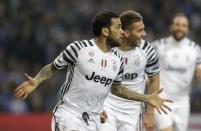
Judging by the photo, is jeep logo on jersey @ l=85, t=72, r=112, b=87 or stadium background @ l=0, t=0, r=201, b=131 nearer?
jeep logo on jersey @ l=85, t=72, r=112, b=87

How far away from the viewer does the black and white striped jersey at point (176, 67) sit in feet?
38.6

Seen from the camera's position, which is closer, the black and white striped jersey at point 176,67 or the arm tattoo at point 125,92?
the arm tattoo at point 125,92

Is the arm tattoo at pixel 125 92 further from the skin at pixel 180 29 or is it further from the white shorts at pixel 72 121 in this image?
the skin at pixel 180 29

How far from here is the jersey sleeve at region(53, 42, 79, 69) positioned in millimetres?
8367

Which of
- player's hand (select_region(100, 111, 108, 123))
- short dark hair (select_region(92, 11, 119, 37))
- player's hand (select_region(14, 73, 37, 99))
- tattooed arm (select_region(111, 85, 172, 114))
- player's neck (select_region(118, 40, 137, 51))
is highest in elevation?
short dark hair (select_region(92, 11, 119, 37))

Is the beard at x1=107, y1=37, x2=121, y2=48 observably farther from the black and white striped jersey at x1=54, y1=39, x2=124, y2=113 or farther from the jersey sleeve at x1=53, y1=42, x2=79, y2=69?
the jersey sleeve at x1=53, y1=42, x2=79, y2=69

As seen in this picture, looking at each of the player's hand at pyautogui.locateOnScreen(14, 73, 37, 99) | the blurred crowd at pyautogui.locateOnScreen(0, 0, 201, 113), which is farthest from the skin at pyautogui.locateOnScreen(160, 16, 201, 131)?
the blurred crowd at pyautogui.locateOnScreen(0, 0, 201, 113)

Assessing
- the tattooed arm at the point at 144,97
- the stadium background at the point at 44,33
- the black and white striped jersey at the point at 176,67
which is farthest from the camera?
the stadium background at the point at 44,33

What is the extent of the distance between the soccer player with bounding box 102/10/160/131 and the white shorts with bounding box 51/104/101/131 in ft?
3.06

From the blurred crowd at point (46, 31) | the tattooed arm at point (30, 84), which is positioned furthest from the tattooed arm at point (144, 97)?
the blurred crowd at point (46, 31)

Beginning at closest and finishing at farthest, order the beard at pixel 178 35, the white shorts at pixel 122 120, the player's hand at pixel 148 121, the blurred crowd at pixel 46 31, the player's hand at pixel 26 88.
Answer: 1. the player's hand at pixel 26 88
2. the white shorts at pixel 122 120
3. the player's hand at pixel 148 121
4. the beard at pixel 178 35
5. the blurred crowd at pixel 46 31

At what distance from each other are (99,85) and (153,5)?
38.2ft

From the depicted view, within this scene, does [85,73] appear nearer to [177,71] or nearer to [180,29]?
[180,29]

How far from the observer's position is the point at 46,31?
1792 centimetres
